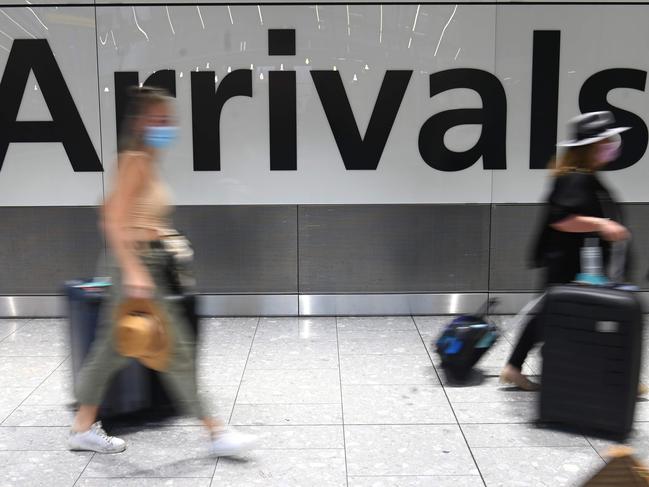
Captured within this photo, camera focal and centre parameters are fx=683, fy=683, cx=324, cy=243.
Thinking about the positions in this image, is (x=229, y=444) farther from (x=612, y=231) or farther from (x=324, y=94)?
(x=324, y=94)

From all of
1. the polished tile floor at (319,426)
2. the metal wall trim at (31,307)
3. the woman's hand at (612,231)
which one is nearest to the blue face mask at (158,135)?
the polished tile floor at (319,426)

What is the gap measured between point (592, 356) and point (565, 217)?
80 centimetres

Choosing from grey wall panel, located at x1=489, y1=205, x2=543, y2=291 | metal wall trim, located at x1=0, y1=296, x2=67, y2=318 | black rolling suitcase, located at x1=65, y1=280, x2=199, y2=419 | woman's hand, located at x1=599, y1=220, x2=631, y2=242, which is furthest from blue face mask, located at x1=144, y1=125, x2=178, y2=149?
grey wall panel, located at x1=489, y1=205, x2=543, y2=291

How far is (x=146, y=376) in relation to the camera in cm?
388

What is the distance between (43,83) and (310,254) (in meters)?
2.69

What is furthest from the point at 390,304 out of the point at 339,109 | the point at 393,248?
the point at 339,109

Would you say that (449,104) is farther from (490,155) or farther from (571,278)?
(571,278)

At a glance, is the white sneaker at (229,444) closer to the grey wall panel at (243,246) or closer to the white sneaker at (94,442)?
the white sneaker at (94,442)

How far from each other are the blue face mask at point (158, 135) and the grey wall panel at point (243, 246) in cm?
256

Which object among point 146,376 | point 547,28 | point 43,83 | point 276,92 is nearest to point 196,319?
point 146,376

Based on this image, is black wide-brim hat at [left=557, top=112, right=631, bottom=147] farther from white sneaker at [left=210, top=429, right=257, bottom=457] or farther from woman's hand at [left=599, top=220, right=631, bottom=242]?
white sneaker at [left=210, top=429, right=257, bottom=457]

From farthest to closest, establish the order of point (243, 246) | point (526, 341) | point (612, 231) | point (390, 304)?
point (390, 304) < point (243, 246) < point (526, 341) < point (612, 231)

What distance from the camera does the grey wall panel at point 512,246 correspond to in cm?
595

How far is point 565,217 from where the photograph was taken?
3.89 m
